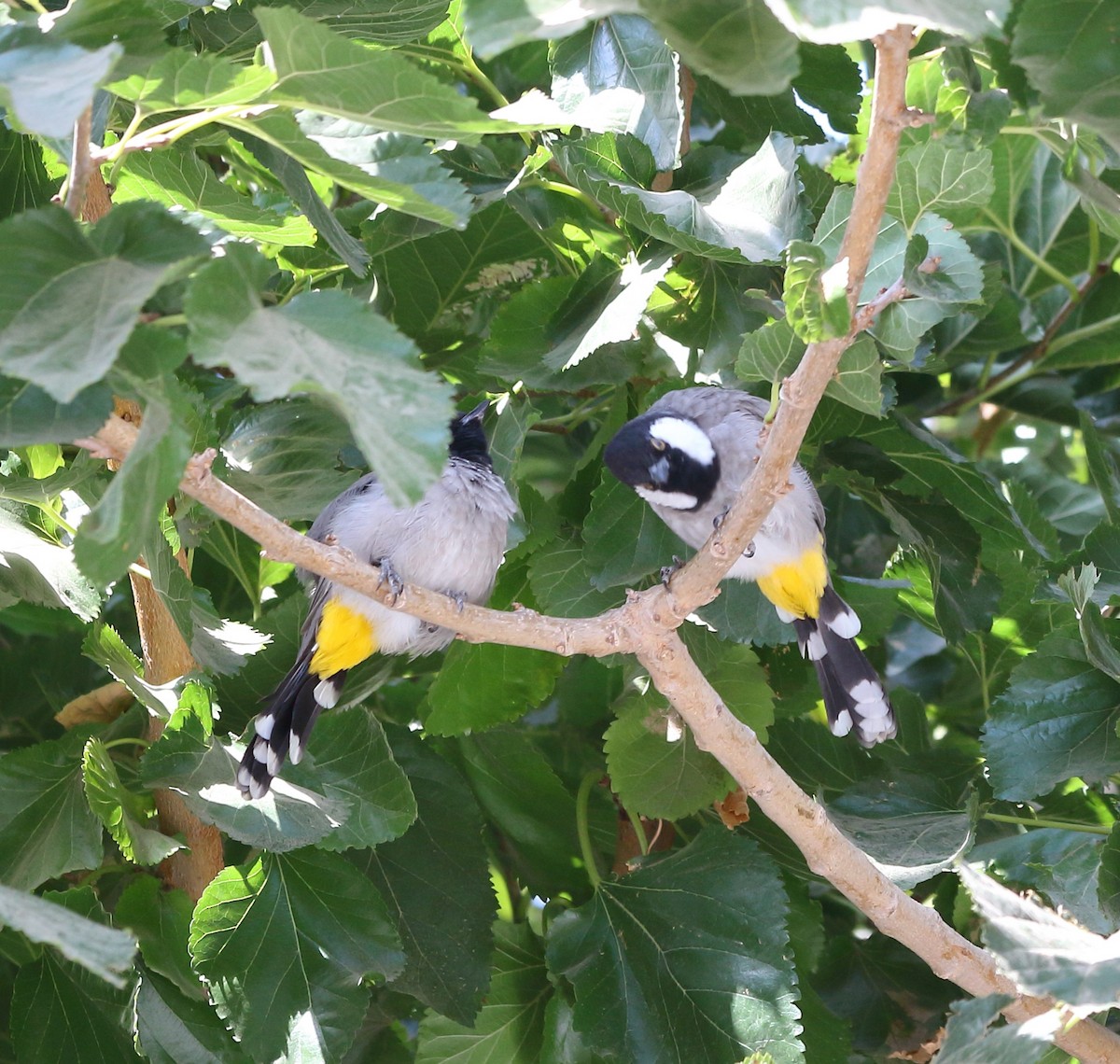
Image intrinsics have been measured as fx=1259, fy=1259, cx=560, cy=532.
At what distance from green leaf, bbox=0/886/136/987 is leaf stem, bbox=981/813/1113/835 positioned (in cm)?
142

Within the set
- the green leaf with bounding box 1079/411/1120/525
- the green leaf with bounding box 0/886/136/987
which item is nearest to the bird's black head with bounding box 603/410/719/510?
the green leaf with bounding box 1079/411/1120/525

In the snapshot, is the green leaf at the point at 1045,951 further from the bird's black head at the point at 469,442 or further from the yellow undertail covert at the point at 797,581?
the bird's black head at the point at 469,442

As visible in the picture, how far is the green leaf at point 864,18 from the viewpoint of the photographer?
0.85m

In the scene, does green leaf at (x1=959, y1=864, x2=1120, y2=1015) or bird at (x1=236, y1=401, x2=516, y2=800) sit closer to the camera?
green leaf at (x1=959, y1=864, x2=1120, y2=1015)

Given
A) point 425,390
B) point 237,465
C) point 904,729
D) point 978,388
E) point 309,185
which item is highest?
point 425,390

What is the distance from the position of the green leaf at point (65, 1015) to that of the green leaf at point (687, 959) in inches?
25.8

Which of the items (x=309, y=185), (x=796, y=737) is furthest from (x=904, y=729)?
(x=309, y=185)

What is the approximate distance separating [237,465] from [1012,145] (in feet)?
5.57

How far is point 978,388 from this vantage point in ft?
9.27

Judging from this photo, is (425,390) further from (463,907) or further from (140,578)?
(463,907)

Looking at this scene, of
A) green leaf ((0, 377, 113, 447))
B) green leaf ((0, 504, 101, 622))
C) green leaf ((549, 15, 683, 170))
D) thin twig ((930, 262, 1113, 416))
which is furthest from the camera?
thin twig ((930, 262, 1113, 416))

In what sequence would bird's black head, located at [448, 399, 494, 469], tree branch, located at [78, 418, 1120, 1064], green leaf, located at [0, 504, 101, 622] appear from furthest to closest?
bird's black head, located at [448, 399, 494, 469], green leaf, located at [0, 504, 101, 622], tree branch, located at [78, 418, 1120, 1064]

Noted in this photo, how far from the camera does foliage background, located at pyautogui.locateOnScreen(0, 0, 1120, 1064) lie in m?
1.15

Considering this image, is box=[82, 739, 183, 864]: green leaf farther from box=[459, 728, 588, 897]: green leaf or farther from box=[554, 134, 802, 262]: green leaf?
box=[554, 134, 802, 262]: green leaf
